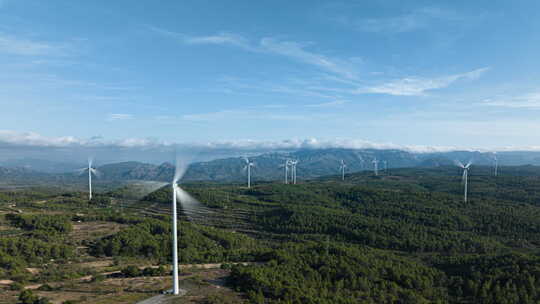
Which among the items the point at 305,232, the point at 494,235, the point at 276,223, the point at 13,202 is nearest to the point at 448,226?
the point at 494,235

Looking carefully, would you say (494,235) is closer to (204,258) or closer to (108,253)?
(204,258)

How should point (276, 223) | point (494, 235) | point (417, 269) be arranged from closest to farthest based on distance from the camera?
point (417, 269) → point (494, 235) → point (276, 223)

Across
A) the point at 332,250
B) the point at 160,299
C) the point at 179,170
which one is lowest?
the point at 332,250

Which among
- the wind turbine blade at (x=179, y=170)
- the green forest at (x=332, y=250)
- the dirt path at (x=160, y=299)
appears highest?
the wind turbine blade at (x=179, y=170)

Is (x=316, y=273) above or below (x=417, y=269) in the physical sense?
above

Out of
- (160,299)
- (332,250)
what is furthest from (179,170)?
(332,250)

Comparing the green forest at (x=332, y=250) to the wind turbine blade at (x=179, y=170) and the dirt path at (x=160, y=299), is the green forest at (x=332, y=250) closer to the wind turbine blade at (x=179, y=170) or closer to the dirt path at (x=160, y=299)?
the dirt path at (x=160, y=299)

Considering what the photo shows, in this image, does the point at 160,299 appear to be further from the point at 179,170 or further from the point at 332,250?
the point at 332,250

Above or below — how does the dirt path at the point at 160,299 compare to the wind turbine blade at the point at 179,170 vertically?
below

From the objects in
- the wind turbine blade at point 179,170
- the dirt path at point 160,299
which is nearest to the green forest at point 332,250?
the dirt path at point 160,299

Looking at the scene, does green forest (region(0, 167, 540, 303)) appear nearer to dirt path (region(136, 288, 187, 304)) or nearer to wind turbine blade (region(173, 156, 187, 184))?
dirt path (region(136, 288, 187, 304))

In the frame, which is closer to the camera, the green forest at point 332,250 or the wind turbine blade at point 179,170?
the wind turbine blade at point 179,170
